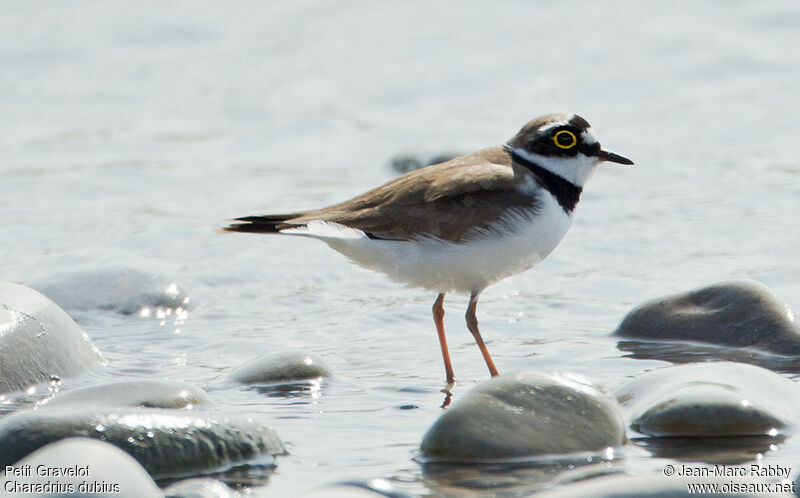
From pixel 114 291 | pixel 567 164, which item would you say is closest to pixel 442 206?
pixel 567 164

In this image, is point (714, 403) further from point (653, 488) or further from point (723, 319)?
point (723, 319)

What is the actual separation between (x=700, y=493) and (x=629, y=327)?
308 cm

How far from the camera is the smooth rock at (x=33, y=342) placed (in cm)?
573

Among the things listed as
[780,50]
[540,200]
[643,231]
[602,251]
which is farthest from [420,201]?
[780,50]

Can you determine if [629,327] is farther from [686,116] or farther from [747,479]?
[686,116]

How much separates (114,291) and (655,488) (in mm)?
4658

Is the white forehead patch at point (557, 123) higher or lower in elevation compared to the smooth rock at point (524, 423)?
higher

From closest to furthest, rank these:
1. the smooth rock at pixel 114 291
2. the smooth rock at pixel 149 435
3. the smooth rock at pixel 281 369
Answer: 1. the smooth rock at pixel 149 435
2. the smooth rock at pixel 281 369
3. the smooth rock at pixel 114 291

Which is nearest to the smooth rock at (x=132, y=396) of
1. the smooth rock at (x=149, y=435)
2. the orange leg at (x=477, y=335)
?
the smooth rock at (x=149, y=435)

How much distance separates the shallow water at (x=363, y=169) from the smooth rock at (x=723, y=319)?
27cm

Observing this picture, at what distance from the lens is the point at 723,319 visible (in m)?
6.64

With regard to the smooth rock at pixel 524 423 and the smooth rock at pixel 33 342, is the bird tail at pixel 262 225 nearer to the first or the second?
the smooth rock at pixel 33 342

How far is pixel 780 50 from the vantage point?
14.6 meters

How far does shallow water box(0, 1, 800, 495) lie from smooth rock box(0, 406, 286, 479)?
25 cm
